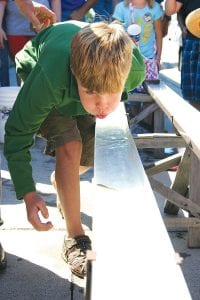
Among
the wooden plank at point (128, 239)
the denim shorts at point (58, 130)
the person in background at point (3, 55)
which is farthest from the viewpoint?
the person in background at point (3, 55)

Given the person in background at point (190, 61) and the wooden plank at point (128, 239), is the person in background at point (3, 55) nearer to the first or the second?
the person in background at point (190, 61)

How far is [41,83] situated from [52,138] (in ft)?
1.57

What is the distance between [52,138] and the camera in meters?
2.46

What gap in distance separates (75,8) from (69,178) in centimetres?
317

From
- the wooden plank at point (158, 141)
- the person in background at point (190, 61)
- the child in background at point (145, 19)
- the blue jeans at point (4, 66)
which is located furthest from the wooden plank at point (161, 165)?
the blue jeans at point (4, 66)

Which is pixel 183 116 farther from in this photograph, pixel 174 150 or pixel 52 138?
pixel 174 150

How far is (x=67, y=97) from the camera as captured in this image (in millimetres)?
2127

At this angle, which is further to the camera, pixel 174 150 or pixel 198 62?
pixel 174 150

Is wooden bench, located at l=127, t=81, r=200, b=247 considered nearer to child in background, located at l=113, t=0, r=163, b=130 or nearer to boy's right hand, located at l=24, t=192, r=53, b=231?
boy's right hand, located at l=24, t=192, r=53, b=231

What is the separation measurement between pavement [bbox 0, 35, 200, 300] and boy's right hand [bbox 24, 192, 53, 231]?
0.63 meters

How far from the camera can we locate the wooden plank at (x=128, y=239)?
1051 millimetres

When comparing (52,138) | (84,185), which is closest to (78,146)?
(52,138)

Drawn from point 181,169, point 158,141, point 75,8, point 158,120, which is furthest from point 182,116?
point 75,8

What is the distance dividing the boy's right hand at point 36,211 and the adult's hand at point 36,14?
1.27m
